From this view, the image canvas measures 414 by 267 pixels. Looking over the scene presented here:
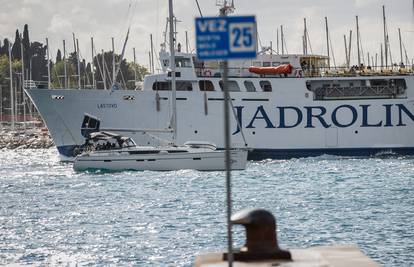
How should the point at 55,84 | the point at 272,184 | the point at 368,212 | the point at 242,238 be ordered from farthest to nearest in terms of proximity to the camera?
the point at 55,84
the point at 272,184
the point at 368,212
the point at 242,238

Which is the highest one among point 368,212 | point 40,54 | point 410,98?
point 40,54

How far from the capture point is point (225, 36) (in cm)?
1058

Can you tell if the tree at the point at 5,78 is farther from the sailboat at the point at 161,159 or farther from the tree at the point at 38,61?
the sailboat at the point at 161,159

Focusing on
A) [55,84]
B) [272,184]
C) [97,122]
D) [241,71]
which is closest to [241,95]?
[241,71]

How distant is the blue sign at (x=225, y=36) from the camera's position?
1055 centimetres

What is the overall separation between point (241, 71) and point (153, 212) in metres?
30.8

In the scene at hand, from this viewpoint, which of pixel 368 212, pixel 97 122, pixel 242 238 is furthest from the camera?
pixel 97 122

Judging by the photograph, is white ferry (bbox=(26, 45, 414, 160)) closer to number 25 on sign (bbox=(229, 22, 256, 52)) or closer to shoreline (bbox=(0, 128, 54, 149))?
shoreline (bbox=(0, 128, 54, 149))

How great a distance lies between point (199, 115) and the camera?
5888 centimetres

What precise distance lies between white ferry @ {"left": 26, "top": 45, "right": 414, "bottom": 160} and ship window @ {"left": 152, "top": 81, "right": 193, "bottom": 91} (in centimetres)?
6

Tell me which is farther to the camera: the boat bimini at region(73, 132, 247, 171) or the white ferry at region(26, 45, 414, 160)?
the white ferry at region(26, 45, 414, 160)

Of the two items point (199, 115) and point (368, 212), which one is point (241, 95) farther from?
point (368, 212)

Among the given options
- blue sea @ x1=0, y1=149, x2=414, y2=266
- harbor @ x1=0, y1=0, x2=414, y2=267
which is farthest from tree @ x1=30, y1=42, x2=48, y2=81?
blue sea @ x1=0, y1=149, x2=414, y2=266

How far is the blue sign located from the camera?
34.6 feet
